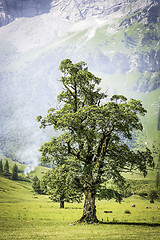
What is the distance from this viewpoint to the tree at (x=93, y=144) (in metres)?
30.0

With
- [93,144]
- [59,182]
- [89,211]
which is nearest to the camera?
[89,211]

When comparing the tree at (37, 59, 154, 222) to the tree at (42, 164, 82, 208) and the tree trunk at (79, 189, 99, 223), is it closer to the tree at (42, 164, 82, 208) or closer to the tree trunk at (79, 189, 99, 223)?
the tree trunk at (79, 189, 99, 223)

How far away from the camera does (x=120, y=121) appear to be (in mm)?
31250

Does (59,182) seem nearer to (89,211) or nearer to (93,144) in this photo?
(89,211)

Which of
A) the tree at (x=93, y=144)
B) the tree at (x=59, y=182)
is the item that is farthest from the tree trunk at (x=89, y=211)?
the tree at (x=59, y=182)

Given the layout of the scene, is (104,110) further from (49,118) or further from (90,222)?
(90,222)

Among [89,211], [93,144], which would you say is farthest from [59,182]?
[93,144]

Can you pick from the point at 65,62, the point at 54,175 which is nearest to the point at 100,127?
the point at 54,175

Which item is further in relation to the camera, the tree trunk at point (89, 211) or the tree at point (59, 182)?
the tree at point (59, 182)

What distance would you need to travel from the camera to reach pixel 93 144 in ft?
107

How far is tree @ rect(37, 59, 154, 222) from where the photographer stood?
30.0 m

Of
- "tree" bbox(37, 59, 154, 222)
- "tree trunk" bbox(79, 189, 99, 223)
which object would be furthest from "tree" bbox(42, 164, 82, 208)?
"tree trunk" bbox(79, 189, 99, 223)

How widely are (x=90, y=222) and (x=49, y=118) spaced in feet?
54.1

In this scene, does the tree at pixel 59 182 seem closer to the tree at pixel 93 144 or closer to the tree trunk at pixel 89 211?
the tree at pixel 93 144
